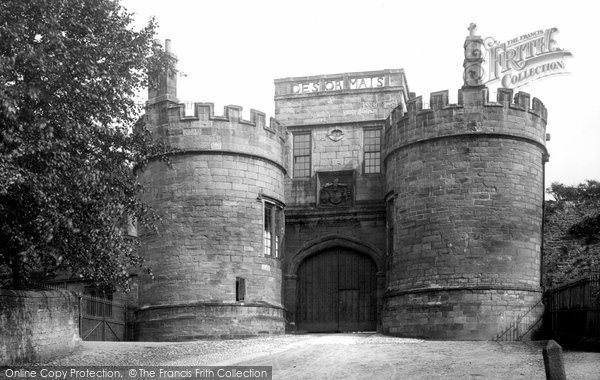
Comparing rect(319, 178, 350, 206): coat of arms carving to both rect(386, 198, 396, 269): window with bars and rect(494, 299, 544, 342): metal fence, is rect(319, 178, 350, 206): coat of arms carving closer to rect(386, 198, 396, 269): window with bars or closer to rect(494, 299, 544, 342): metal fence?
rect(386, 198, 396, 269): window with bars

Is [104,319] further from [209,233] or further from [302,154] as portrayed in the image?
[302,154]

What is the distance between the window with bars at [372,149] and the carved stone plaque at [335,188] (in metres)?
0.69

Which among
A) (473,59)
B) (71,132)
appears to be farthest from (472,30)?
(71,132)

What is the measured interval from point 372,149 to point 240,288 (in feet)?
23.8

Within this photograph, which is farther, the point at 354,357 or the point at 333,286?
the point at 333,286

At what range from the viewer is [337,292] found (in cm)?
3114

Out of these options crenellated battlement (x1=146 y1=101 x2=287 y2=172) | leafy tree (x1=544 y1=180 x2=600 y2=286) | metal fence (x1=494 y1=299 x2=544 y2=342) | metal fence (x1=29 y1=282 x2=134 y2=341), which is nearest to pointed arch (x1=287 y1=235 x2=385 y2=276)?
crenellated battlement (x1=146 y1=101 x2=287 y2=172)

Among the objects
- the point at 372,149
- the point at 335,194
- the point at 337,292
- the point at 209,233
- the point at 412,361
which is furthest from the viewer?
the point at 372,149

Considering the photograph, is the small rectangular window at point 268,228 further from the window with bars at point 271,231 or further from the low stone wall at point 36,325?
the low stone wall at point 36,325

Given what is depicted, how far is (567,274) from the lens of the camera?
106ft

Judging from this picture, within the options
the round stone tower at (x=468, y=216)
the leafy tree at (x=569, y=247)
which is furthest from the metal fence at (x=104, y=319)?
the leafy tree at (x=569, y=247)

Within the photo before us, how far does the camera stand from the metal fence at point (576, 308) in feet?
73.2

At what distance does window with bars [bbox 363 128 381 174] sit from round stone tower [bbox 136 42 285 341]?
157 inches

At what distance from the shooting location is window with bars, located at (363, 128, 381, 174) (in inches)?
1254
